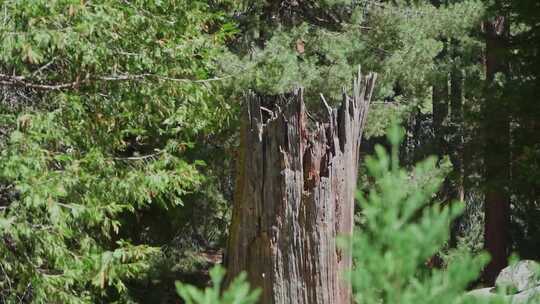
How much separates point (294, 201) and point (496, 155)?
24.9ft

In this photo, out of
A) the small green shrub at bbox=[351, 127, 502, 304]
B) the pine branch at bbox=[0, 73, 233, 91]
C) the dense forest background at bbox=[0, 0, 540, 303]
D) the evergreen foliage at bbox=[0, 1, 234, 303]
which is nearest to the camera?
the small green shrub at bbox=[351, 127, 502, 304]

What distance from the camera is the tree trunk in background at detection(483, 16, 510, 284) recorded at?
38.2 feet

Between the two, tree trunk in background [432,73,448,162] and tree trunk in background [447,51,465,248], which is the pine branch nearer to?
tree trunk in background [447,51,465,248]

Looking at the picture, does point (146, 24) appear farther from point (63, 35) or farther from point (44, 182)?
point (44, 182)

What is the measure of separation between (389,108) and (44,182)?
767cm

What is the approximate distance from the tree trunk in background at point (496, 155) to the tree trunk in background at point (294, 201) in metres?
6.68

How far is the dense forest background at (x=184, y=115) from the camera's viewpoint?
572 centimetres

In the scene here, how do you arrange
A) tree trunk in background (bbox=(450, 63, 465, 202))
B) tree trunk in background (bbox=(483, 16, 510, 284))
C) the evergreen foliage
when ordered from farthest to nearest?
tree trunk in background (bbox=(450, 63, 465, 202)) → tree trunk in background (bbox=(483, 16, 510, 284)) → the evergreen foliage

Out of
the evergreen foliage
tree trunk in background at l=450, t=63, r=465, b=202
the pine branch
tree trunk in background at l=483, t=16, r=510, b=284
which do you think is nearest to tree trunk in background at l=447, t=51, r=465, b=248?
tree trunk in background at l=450, t=63, r=465, b=202

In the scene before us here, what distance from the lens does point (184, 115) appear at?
23.6 feet

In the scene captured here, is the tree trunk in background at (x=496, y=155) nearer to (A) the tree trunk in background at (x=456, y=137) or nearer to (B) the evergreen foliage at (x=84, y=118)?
(A) the tree trunk in background at (x=456, y=137)

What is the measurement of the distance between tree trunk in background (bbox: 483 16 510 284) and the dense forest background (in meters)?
0.03

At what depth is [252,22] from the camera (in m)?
12.5

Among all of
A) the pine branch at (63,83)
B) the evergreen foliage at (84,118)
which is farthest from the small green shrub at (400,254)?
the pine branch at (63,83)
